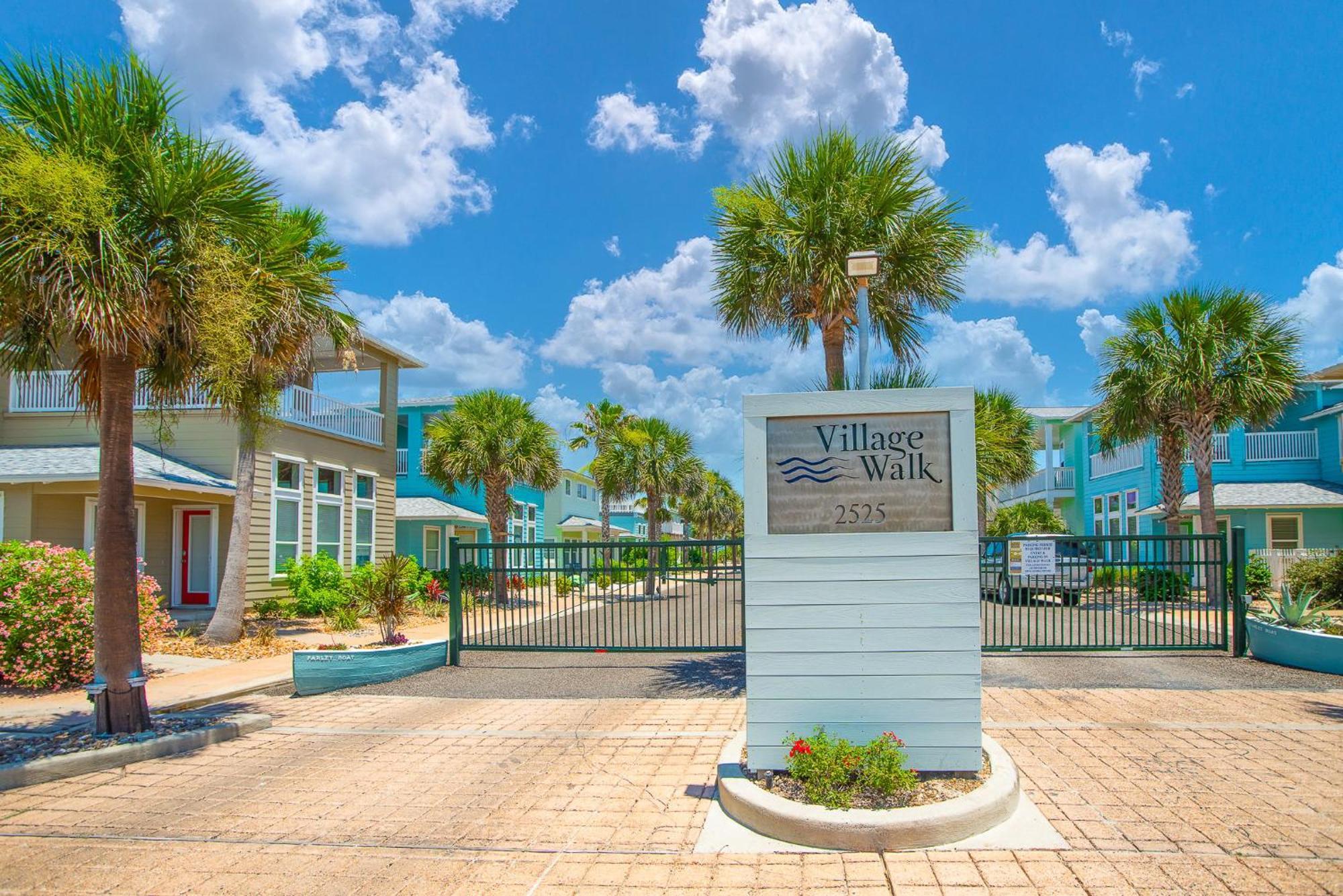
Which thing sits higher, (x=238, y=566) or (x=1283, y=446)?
(x=1283, y=446)

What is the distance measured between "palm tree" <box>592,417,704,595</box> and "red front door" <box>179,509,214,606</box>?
45.9ft

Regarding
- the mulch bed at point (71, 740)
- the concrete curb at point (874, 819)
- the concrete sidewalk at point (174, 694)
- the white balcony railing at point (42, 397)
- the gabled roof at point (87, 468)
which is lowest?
the concrete sidewalk at point (174, 694)

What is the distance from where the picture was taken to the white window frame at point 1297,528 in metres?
24.9

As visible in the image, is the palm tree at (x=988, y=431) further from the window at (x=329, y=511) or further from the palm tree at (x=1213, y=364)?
the window at (x=329, y=511)

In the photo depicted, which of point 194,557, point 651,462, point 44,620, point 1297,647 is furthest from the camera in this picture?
point 651,462

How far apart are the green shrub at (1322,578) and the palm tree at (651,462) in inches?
697

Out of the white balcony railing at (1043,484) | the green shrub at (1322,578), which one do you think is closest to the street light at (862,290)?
the green shrub at (1322,578)

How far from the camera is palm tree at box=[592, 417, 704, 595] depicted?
30000mm

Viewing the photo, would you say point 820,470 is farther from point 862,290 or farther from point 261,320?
point 261,320

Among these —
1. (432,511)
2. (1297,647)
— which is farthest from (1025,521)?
(1297,647)

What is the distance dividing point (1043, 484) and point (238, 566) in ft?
111

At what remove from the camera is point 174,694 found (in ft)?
32.1

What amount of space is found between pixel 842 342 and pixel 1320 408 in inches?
947

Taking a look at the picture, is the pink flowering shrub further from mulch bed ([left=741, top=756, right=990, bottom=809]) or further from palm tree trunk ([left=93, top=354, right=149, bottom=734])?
mulch bed ([left=741, top=756, right=990, bottom=809])
